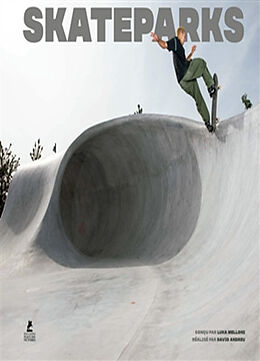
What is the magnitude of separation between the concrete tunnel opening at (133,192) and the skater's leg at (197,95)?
34.0 inches

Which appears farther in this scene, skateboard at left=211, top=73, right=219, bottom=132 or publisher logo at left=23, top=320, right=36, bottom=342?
skateboard at left=211, top=73, right=219, bottom=132

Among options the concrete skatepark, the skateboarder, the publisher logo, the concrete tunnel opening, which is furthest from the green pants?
the publisher logo

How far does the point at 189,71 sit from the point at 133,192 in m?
4.72

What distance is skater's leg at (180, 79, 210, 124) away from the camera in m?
7.82

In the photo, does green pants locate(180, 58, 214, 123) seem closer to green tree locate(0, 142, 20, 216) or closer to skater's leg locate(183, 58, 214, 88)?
skater's leg locate(183, 58, 214, 88)

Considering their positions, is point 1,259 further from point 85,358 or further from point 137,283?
point 85,358

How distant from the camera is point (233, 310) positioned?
3701 millimetres

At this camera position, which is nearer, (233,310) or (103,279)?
(233,310)

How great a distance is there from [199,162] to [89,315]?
4.63 m

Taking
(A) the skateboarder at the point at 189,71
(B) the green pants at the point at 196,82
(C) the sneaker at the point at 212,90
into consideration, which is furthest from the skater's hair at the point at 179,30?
(C) the sneaker at the point at 212,90

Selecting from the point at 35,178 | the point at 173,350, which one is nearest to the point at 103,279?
the point at 173,350

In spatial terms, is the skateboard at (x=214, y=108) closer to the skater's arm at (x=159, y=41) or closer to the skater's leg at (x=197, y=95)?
the skater's leg at (x=197, y=95)

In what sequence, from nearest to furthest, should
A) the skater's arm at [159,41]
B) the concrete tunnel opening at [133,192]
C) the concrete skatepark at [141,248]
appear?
the concrete skatepark at [141,248], the skater's arm at [159,41], the concrete tunnel opening at [133,192]

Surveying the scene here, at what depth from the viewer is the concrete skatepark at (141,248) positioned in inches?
153
